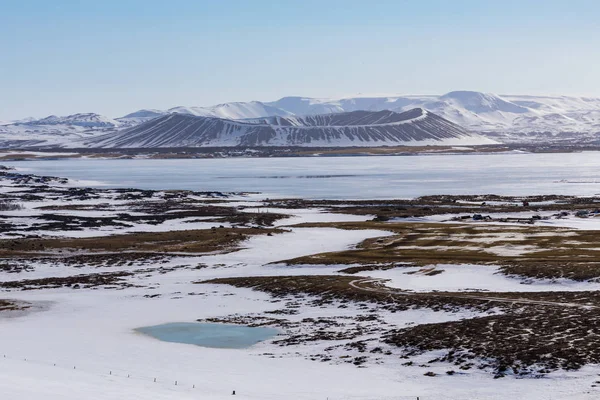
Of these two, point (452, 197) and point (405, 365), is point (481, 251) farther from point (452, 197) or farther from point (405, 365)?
point (452, 197)

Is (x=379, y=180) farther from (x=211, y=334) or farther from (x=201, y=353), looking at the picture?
(x=201, y=353)

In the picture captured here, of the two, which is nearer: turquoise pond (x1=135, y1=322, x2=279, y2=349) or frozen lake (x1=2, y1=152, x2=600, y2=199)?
turquoise pond (x1=135, y1=322, x2=279, y2=349)

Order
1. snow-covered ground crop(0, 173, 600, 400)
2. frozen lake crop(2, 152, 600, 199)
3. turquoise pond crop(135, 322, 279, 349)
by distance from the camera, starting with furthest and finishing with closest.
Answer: frozen lake crop(2, 152, 600, 199)
turquoise pond crop(135, 322, 279, 349)
snow-covered ground crop(0, 173, 600, 400)

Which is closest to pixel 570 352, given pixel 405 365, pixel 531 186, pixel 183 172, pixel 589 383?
pixel 589 383

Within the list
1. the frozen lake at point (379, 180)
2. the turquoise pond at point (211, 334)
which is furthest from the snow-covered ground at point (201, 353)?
the frozen lake at point (379, 180)

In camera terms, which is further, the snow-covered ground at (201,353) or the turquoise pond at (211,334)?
the turquoise pond at (211,334)

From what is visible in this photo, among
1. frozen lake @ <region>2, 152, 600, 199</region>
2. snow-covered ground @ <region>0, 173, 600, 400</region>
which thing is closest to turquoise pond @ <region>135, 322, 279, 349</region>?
snow-covered ground @ <region>0, 173, 600, 400</region>

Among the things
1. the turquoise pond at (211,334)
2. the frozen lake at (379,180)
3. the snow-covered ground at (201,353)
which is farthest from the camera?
the frozen lake at (379,180)

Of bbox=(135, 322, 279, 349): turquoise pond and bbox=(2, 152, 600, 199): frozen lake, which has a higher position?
bbox=(2, 152, 600, 199): frozen lake

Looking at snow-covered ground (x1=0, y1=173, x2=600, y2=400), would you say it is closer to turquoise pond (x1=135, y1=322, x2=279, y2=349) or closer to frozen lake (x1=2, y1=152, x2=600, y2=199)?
turquoise pond (x1=135, y1=322, x2=279, y2=349)

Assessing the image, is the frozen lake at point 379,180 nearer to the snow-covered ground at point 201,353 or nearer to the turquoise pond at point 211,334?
the snow-covered ground at point 201,353
